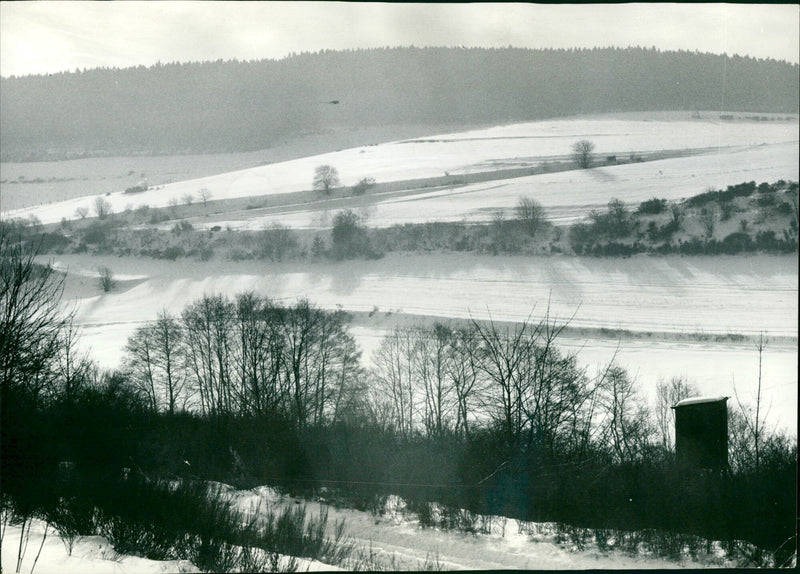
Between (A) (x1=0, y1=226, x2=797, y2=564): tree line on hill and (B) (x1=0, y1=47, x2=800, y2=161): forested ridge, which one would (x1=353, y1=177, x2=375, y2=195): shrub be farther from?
(A) (x1=0, y1=226, x2=797, y2=564): tree line on hill

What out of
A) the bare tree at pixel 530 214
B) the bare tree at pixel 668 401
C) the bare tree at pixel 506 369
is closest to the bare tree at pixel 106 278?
the bare tree at pixel 506 369

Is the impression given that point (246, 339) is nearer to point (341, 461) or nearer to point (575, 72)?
point (341, 461)

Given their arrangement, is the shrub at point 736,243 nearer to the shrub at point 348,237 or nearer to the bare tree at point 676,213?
the bare tree at point 676,213

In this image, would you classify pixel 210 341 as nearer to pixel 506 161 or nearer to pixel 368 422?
pixel 368 422

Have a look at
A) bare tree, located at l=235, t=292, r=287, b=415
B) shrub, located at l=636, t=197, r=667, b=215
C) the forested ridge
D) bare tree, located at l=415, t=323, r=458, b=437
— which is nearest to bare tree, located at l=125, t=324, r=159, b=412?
bare tree, located at l=235, t=292, r=287, b=415

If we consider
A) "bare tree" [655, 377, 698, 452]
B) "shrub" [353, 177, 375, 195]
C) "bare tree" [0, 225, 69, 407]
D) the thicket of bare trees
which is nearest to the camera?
"bare tree" [0, 225, 69, 407]
